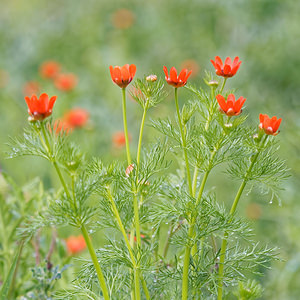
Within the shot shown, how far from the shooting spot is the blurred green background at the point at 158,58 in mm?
1952

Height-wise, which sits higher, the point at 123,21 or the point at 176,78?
the point at 123,21

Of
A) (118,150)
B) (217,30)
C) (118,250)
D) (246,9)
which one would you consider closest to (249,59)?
(246,9)

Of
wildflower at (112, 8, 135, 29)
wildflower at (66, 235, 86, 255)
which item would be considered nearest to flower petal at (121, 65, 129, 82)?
wildflower at (66, 235, 86, 255)

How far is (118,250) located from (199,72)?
8.75ft

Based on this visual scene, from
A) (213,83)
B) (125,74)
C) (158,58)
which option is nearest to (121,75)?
(125,74)

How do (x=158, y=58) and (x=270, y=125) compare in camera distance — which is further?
(x=158, y=58)

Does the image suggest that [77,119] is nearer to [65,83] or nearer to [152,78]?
[65,83]

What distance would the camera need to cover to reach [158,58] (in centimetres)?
346

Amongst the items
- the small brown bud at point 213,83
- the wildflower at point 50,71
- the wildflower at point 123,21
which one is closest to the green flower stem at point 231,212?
the small brown bud at point 213,83

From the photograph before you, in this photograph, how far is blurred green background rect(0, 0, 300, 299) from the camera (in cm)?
195

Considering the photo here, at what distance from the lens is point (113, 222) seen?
0.72 meters

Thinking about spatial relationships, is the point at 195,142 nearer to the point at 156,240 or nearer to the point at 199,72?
the point at 156,240

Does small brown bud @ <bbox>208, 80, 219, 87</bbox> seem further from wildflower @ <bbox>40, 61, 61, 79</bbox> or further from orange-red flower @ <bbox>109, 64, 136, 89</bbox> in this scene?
wildflower @ <bbox>40, 61, 61, 79</bbox>

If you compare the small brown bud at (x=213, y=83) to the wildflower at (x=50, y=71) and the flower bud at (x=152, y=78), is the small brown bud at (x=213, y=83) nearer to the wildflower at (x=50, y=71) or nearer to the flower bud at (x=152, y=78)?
the flower bud at (x=152, y=78)
